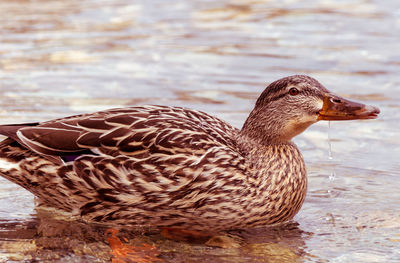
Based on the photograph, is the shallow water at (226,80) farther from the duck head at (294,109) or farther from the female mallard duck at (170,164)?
the duck head at (294,109)

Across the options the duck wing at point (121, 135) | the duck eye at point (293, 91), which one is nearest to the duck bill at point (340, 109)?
the duck eye at point (293, 91)

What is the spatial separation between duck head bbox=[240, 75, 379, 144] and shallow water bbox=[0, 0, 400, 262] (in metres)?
0.81

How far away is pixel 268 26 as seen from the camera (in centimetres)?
1382

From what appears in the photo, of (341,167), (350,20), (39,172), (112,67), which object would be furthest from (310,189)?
(350,20)

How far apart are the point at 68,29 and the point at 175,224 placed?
297 inches

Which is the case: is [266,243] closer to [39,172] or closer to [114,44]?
[39,172]

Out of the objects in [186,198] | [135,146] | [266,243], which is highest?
[135,146]

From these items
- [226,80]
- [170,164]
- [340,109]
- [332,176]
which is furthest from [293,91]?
[226,80]

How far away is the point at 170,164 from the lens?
6551 millimetres

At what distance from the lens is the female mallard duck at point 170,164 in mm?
6562

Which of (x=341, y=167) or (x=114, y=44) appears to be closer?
(x=341, y=167)

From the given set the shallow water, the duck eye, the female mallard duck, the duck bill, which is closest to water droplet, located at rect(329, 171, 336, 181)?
the shallow water

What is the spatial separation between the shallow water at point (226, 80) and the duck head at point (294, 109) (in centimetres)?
81

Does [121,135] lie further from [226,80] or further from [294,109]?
[226,80]
